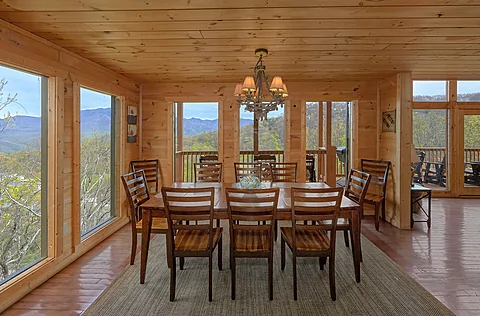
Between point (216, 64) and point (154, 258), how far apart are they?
2.58 metres

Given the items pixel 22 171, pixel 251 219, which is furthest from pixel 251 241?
pixel 22 171

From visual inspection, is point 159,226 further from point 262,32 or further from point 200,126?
point 200,126

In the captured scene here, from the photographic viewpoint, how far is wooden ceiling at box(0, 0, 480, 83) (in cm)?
226

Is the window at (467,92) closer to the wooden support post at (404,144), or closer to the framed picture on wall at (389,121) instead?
the framed picture on wall at (389,121)

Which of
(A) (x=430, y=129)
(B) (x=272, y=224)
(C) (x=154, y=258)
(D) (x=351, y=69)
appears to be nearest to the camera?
(B) (x=272, y=224)

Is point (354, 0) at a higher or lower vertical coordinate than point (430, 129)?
higher

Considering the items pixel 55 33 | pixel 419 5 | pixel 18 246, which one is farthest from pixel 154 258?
pixel 419 5

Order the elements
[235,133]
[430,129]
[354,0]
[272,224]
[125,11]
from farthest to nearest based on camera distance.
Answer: [430,129], [235,133], [272,224], [125,11], [354,0]

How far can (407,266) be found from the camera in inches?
127

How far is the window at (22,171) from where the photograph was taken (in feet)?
8.66

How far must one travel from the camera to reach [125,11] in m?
2.35

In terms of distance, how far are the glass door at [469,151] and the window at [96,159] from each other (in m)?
7.25

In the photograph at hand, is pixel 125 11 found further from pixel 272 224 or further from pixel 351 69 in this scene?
pixel 351 69

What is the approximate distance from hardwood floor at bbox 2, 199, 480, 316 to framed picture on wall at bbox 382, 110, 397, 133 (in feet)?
5.05
